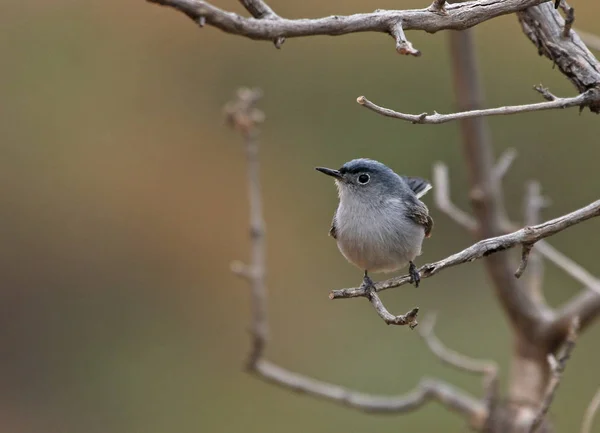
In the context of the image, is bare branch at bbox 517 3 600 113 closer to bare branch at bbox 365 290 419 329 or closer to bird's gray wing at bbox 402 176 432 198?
bare branch at bbox 365 290 419 329

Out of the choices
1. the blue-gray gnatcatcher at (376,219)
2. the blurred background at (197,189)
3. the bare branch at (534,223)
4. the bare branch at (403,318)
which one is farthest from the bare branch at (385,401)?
the blurred background at (197,189)

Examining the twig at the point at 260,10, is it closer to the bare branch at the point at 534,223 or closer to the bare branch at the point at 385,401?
Answer: the bare branch at the point at 385,401

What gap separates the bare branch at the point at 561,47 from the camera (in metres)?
1.43

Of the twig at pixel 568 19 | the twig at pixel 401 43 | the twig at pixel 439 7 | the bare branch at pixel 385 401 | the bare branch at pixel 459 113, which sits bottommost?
the bare branch at pixel 385 401

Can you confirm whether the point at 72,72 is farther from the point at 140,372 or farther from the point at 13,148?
the point at 140,372

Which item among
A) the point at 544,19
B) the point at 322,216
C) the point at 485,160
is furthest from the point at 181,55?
the point at 544,19

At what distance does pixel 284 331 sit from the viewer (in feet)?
15.9

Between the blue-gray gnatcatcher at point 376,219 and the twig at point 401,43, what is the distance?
2.10 ft

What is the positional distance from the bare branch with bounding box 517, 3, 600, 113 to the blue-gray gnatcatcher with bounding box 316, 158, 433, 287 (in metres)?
0.56

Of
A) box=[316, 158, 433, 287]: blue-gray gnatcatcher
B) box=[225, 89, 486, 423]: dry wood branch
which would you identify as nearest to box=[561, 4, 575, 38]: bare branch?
box=[316, 158, 433, 287]: blue-gray gnatcatcher

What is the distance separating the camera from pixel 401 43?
1.23m

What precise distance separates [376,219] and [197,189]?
3.05 m

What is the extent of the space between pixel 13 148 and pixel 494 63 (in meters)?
2.96

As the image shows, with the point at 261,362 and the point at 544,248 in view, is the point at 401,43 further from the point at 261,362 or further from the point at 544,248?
the point at 261,362
